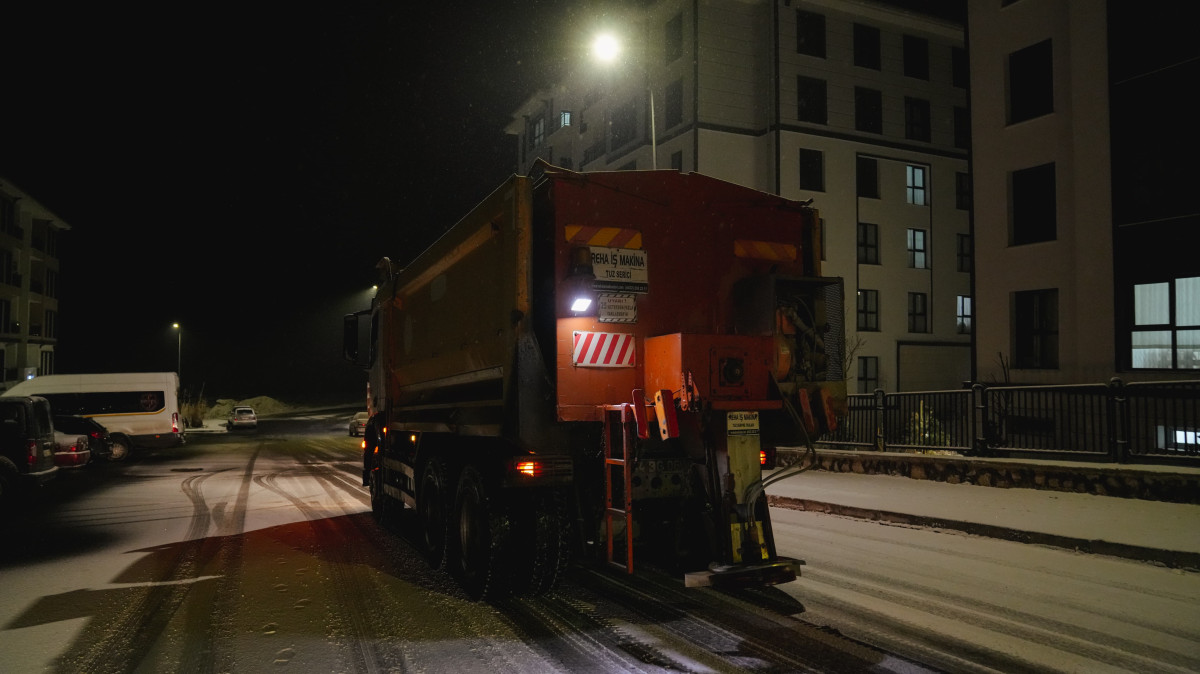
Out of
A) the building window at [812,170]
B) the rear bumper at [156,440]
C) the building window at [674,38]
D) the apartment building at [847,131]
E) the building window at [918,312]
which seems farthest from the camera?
the building window at [918,312]

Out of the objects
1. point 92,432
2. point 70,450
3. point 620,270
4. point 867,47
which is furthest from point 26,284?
point 620,270

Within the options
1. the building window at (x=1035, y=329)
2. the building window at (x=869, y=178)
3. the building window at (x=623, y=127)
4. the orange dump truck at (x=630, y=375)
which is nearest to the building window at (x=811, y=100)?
the building window at (x=869, y=178)

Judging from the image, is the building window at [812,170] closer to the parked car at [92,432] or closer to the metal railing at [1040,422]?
the metal railing at [1040,422]

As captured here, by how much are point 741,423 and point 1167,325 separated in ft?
48.5

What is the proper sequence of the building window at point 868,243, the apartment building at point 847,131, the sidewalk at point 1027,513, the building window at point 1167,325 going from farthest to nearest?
1. the building window at point 868,243
2. the apartment building at point 847,131
3. the building window at point 1167,325
4. the sidewalk at point 1027,513

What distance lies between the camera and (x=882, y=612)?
5.64 meters

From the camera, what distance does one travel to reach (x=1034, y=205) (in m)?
19.4

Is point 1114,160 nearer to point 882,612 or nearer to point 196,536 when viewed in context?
point 882,612

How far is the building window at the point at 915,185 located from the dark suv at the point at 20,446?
34586 millimetres

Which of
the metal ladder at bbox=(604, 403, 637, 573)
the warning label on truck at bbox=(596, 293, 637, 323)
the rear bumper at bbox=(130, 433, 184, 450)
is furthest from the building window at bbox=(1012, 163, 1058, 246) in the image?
the rear bumper at bbox=(130, 433, 184, 450)

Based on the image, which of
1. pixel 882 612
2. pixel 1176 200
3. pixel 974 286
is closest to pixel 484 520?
pixel 882 612

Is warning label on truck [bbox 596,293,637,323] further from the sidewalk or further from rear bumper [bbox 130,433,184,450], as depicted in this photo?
rear bumper [bbox 130,433,184,450]

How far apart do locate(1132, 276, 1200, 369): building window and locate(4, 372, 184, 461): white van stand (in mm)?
Answer: 25135

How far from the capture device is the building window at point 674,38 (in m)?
33.4
